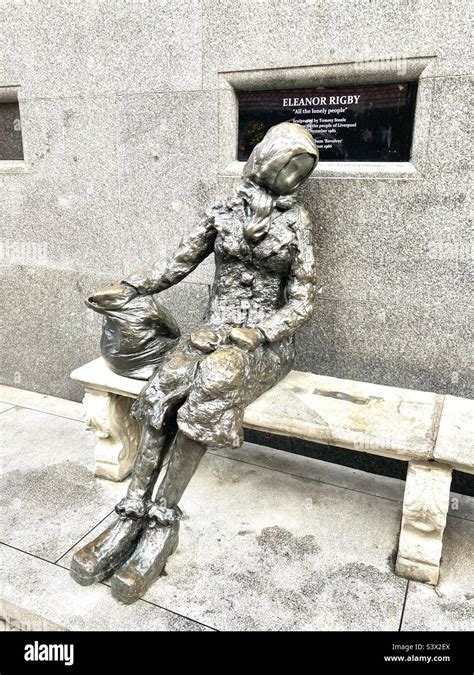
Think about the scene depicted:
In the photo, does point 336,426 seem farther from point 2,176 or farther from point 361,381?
point 2,176

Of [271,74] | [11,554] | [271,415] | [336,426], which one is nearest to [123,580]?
[11,554]

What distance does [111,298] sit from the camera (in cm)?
333

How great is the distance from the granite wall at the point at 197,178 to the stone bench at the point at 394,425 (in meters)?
0.49

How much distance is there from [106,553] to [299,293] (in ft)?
5.33

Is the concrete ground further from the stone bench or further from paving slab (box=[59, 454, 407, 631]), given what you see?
the stone bench

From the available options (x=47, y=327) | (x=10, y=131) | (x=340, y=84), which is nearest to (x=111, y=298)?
(x=47, y=327)

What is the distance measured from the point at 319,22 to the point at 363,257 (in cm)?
139

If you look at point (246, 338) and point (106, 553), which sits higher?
point (246, 338)

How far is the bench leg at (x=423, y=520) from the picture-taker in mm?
2705

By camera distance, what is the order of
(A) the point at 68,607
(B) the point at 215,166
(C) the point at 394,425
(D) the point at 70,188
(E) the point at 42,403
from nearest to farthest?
(A) the point at 68,607 → (C) the point at 394,425 → (B) the point at 215,166 → (D) the point at 70,188 → (E) the point at 42,403

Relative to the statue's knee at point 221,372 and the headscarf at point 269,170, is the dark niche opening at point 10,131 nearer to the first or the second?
the headscarf at point 269,170

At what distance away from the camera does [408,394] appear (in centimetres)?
329

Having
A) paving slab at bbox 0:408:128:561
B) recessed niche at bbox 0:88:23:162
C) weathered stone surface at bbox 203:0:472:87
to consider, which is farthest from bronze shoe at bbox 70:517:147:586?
recessed niche at bbox 0:88:23:162

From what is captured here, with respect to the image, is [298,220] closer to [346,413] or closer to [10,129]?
[346,413]
